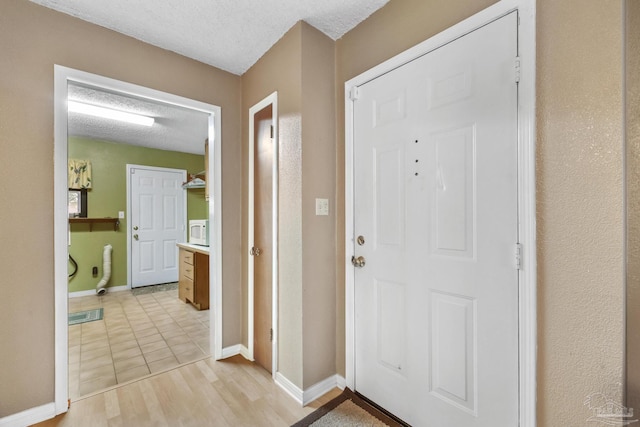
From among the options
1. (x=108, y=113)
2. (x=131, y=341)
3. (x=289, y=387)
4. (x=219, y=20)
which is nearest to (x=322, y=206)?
(x=289, y=387)

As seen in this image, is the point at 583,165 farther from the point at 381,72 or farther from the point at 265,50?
the point at 265,50

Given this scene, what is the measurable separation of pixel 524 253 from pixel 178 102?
2403 millimetres

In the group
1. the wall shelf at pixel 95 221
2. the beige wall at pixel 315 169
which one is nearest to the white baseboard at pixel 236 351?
the beige wall at pixel 315 169

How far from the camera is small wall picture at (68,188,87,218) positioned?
413 cm

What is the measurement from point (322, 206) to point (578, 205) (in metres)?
1.27

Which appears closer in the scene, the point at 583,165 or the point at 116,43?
the point at 583,165

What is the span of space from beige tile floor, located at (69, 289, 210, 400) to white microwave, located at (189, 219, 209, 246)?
859mm

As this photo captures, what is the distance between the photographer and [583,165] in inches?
38.9

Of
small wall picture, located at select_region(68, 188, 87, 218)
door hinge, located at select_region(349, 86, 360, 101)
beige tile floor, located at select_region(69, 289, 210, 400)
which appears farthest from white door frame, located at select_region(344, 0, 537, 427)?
small wall picture, located at select_region(68, 188, 87, 218)

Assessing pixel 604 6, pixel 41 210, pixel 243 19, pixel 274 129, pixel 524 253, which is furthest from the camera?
pixel 274 129

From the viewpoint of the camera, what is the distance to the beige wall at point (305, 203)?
5.87 ft

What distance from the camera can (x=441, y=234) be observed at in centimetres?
138

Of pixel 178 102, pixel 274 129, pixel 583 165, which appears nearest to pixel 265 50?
pixel 274 129

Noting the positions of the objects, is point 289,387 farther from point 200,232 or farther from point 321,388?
point 200,232
